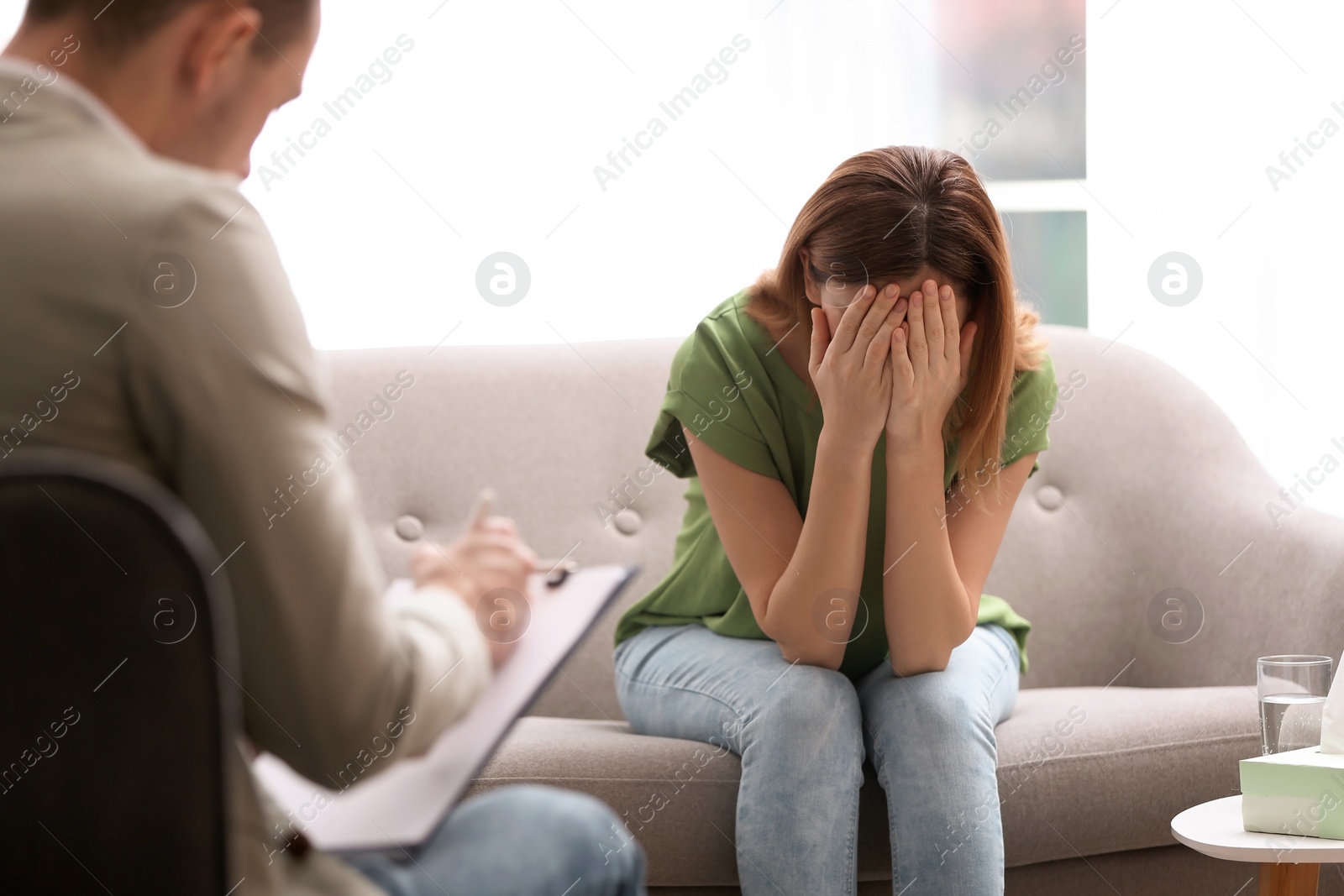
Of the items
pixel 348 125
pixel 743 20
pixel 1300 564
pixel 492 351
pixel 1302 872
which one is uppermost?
pixel 743 20

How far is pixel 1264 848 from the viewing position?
1059 millimetres

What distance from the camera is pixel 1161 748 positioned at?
138cm

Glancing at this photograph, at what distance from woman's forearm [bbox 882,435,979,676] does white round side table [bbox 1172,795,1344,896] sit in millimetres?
295

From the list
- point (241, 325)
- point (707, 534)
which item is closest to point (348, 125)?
point (707, 534)

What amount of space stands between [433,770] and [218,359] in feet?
0.59

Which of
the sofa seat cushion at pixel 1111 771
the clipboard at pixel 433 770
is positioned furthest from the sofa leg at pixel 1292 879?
the clipboard at pixel 433 770

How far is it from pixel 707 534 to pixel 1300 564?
2.77ft

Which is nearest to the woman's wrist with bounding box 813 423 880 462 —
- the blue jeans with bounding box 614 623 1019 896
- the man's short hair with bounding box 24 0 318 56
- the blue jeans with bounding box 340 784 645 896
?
the blue jeans with bounding box 614 623 1019 896

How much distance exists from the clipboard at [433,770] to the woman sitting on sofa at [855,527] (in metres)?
0.76

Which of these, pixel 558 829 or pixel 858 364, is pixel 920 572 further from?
pixel 558 829

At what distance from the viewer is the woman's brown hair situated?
3.93 feet

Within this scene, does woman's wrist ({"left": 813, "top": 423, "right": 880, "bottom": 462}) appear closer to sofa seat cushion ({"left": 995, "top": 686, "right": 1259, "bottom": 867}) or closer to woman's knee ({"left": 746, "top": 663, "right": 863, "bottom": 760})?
woman's knee ({"left": 746, "top": 663, "right": 863, "bottom": 760})

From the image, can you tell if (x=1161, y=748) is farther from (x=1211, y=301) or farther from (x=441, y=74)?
(x=441, y=74)

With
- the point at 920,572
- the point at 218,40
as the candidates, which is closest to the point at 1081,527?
the point at 920,572
